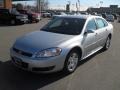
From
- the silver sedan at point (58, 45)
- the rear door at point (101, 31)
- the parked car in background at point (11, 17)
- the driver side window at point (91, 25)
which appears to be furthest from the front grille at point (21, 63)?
the parked car in background at point (11, 17)

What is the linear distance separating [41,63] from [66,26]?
1.97 meters

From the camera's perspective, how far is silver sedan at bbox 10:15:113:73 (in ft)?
16.5

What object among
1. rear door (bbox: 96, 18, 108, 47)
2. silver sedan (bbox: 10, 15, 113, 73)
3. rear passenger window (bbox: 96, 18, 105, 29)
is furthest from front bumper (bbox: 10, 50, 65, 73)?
rear passenger window (bbox: 96, 18, 105, 29)

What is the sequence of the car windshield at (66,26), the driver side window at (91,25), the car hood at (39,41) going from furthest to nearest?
1. the driver side window at (91,25)
2. the car windshield at (66,26)
3. the car hood at (39,41)

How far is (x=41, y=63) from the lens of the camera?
16.2ft

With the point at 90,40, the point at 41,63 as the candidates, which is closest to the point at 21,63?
the point at 41,63

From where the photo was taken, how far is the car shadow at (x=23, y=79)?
4793mm

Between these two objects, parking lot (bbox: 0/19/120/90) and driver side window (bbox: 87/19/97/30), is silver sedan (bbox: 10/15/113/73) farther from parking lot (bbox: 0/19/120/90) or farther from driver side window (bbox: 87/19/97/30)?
parking lot (bbox: 0/19/120/90)

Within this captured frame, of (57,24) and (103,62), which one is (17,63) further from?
(103,62)

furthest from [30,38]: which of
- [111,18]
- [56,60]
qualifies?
[111,18]

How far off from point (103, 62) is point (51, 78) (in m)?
2.35

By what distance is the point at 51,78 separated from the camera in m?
5.34

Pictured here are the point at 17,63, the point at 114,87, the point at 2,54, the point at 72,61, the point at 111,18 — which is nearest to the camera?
the point at 114,87

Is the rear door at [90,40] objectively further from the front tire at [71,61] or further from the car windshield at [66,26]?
the front tire at [71,61]
